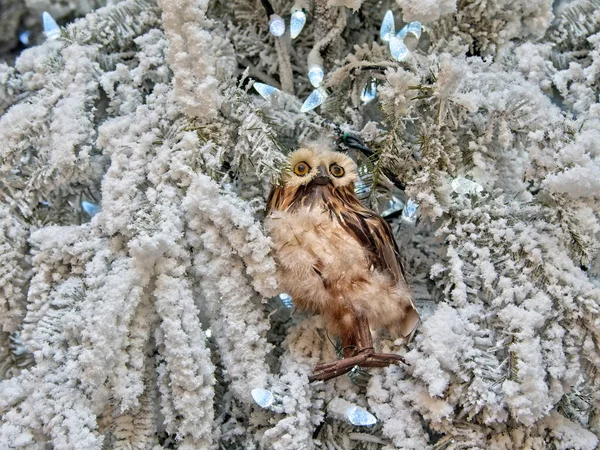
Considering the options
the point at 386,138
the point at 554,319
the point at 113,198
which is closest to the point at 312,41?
the point at 386,138

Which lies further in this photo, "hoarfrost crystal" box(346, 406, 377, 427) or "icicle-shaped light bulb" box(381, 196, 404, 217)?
"icicle-shaped light bulb" box(381, 196, 404, 217)

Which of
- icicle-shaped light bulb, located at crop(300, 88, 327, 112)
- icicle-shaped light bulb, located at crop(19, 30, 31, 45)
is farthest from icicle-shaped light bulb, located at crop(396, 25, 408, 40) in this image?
icicle-shaped light bulb, located at crop(19, 30, 31, 45)

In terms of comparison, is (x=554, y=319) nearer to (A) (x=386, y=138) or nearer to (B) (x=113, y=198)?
(A) (x=386, y=138)

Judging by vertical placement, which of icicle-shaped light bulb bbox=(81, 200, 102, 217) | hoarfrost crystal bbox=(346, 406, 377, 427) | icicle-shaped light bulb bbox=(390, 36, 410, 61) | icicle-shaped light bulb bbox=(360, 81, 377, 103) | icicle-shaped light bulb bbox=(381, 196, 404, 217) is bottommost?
hoarfrost crystal bbox=(346, 406, 377, 427)

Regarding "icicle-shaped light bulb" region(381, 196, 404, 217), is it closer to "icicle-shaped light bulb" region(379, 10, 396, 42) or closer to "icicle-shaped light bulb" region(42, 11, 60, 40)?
"icicle-shaped light bulb" region(379, 10, 396, 42)

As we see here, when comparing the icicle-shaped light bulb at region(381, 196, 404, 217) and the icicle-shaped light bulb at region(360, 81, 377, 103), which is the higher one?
the icicle-shaped light bulb at region(360, 81, 377, 103)

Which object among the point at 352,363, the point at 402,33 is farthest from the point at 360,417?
the point at 402,33

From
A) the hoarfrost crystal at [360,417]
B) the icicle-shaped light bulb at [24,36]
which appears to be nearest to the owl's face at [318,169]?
the hoarfrost crystal at [360,417]
